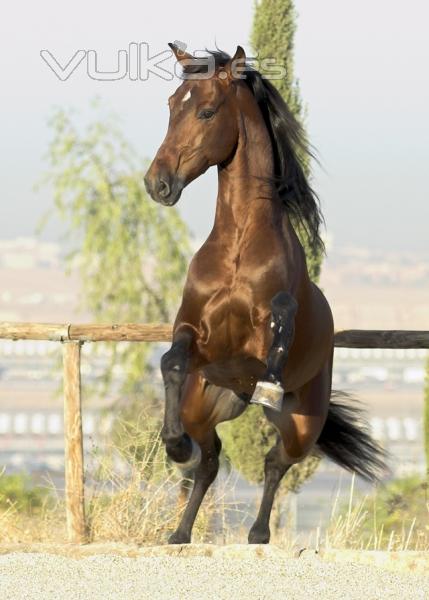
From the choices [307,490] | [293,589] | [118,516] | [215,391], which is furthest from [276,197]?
[307,490]

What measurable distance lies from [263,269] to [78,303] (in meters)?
10.5

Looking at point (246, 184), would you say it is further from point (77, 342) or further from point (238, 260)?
point (77, 342)

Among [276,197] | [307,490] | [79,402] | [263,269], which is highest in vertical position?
[276,197]

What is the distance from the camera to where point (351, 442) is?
23.1 feet

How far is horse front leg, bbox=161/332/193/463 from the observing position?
5.34 m

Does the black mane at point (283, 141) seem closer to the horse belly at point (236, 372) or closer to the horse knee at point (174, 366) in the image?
the horse belly at point (236, 372)

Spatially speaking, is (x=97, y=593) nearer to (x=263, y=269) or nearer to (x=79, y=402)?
(x=263, y=269)

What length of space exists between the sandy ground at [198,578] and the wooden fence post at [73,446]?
5.27ft

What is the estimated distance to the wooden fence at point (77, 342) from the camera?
22.6 ft

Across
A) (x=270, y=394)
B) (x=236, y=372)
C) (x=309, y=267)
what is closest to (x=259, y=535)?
(x=236, y=372)

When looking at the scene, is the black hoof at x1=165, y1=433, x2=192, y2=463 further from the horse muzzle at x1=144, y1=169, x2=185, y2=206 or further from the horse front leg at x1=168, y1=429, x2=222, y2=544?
the horse muzzle at x1=144, y1=169, x2=185, y2=206

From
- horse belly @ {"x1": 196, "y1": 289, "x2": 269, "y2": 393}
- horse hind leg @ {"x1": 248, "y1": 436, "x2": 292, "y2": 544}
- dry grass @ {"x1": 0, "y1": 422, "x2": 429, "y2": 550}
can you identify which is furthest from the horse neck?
dry grass @ {"x1": 0, "y1": 422, "x2": 429, "y2": 550}

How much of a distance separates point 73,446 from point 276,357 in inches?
83.2

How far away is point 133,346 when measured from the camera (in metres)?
15.4
